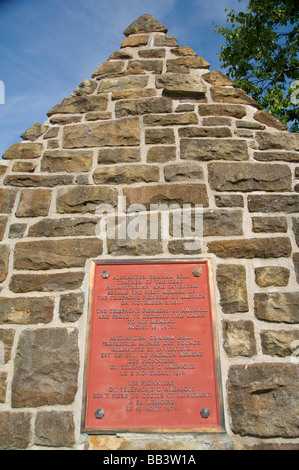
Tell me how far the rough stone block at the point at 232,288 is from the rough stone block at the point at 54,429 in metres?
1.36

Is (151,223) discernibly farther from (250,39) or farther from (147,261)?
(250,39)

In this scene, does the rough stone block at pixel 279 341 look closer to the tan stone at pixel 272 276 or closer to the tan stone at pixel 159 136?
the tan stone at pixel 272 276

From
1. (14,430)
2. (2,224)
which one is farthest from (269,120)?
(14,430)

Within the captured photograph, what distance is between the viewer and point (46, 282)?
2.74 meters

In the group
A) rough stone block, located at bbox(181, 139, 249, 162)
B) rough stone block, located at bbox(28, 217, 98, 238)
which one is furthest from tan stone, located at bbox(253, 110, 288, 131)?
rough stone block, located at bbox(28, 217, 98, 238)

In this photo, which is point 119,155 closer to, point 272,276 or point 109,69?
point 109,69

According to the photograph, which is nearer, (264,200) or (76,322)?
(76,322)

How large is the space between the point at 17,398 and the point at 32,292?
769 mm

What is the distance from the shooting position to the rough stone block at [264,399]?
7.40ft

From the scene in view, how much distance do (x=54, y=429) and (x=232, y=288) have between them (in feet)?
5.31

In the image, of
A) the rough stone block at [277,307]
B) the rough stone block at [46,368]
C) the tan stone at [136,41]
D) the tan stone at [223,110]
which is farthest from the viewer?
the tan stone at [136,41]

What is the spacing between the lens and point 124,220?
9.50 ft

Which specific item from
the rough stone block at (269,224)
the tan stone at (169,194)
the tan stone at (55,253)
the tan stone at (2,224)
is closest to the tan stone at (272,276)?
the rough stone block at (269,224)
